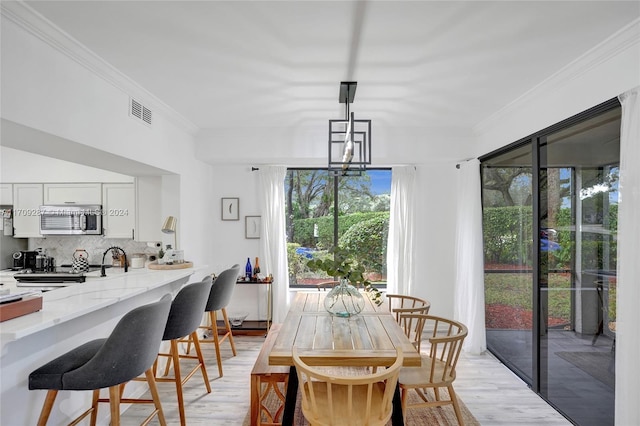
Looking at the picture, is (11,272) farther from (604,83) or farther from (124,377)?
(604,83)

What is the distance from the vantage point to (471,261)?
3945 millimetres

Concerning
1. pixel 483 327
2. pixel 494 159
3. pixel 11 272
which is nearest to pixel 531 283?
pixel 483 327

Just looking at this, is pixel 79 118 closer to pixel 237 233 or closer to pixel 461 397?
pixel 237 233

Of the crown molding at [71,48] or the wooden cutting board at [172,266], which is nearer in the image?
the crown molding at [71,48]

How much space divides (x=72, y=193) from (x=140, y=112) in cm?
190

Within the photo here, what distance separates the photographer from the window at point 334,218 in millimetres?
4973

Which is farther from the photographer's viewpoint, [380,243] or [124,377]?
[380,243]

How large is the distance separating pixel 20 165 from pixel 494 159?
5.39m

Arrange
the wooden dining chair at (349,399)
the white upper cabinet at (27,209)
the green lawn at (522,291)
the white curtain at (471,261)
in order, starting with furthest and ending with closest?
the white upper cabinet at (27,209) → the white curtain at (471,261) → the green lawn at (522,291) → the wooden dining chair at (349,399)

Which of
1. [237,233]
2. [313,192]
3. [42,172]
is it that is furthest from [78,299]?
[313,192]

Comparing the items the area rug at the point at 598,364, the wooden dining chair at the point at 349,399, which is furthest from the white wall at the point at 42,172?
the area rug at the point at 598,364

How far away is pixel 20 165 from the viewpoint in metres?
4.20

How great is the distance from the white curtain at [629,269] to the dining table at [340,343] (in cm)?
114

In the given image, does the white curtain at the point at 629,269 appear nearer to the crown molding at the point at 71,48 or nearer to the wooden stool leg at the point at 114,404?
the wooden stool leg at the point at 114,404
